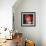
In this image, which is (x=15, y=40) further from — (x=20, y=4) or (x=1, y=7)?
(x=20, y=4)

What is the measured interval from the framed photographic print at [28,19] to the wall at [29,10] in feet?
0.40

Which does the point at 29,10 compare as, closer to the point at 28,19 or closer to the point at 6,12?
the point at 28,19

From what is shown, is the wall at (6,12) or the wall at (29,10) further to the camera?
the wall at (29,10)

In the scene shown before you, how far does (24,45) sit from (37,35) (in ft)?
2.44

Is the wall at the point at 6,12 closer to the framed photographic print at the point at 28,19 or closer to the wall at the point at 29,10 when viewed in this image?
the wall at the point at 29,10

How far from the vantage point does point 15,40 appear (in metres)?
3.81

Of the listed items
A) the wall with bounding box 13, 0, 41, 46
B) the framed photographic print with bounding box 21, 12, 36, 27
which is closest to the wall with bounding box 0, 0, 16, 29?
the wall with bounding box 13, 0, 41, 46

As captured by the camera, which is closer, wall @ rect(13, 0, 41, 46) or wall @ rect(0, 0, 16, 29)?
wall @ rect(0, 0, 16, 29)

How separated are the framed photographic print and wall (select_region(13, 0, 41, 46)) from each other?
12 cm

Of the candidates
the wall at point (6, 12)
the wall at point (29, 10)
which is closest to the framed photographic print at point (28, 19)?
the wall at point (29, 10)

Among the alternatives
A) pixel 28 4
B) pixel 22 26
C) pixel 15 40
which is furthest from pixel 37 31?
pixel 15 40

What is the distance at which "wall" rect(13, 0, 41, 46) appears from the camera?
506cm

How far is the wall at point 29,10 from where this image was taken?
199 inches

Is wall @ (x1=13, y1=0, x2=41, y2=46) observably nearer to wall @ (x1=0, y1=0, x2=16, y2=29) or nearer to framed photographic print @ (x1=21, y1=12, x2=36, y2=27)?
framed photographic print @ (x1=21, y1=12, x2=36, y2=27)
